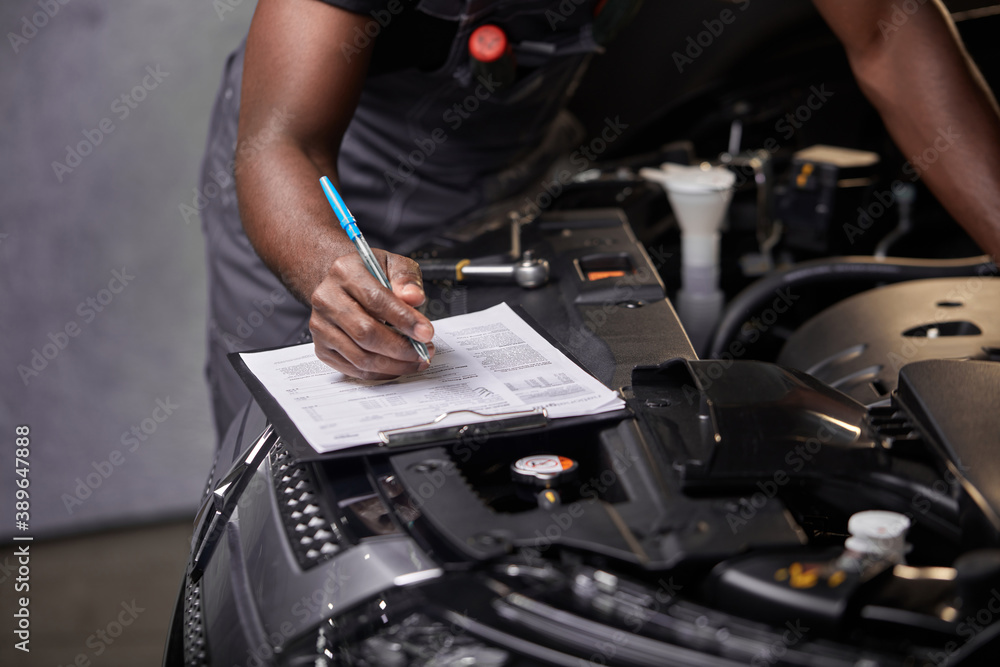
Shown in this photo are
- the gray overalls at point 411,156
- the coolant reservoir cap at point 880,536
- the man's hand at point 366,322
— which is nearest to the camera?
the coolant reservoir cap at point 880,536

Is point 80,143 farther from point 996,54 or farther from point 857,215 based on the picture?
point 996,54

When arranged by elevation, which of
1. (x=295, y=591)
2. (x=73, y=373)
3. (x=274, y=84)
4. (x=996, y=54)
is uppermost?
(x=274, y=84)

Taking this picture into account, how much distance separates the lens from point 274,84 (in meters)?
1.10

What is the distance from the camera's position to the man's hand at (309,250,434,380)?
0.79m

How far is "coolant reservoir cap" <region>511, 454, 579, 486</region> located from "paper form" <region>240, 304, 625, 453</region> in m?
0.06

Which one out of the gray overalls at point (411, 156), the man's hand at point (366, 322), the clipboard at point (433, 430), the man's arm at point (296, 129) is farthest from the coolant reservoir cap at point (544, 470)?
the gray overalls at point (411, 156)

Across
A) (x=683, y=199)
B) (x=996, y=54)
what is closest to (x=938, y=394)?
(x=683, y=199)

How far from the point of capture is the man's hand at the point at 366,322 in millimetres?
793

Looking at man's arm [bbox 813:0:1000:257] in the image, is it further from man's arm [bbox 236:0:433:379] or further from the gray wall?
the gray wall

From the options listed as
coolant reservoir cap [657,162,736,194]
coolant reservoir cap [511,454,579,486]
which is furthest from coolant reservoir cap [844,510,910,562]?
coolant reservoir cap [657,162,736,194]

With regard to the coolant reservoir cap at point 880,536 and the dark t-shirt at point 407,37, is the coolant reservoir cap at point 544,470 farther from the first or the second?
the dark t-shirt at point 407,37

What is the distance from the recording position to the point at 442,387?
0.80m

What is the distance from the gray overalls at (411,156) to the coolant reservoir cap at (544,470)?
26.5 inches

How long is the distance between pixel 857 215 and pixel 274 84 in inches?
38.8
